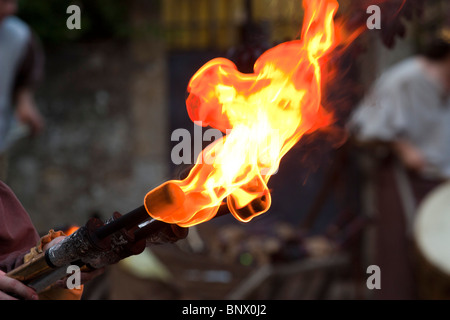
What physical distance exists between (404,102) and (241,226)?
1.88 metres

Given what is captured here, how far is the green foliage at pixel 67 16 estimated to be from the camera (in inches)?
240

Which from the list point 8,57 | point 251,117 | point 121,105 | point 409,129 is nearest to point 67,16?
point 121,105

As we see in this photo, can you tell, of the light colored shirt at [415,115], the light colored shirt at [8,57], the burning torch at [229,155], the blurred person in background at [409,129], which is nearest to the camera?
the burning torch at [229,155]

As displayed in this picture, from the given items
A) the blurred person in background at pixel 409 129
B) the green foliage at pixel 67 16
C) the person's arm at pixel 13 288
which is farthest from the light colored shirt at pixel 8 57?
the person's arm at pixel 13 288

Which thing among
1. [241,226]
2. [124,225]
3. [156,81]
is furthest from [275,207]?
[124,225]

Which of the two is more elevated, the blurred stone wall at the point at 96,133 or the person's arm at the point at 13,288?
the blurred stone wall at the point at 96,133

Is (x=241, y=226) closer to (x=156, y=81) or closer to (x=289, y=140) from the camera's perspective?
(x=156, y=81)

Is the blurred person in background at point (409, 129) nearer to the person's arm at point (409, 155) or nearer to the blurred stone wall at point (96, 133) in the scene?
the person's arm at point (409, 155)

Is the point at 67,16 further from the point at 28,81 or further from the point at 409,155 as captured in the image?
the point at 409,155

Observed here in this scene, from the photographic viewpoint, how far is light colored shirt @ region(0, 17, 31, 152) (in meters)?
4.10

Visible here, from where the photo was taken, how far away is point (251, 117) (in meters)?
1.52

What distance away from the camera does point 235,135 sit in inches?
57.4

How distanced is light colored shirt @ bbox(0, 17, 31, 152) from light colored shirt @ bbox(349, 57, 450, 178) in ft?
7.92

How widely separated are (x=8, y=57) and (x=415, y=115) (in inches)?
113
